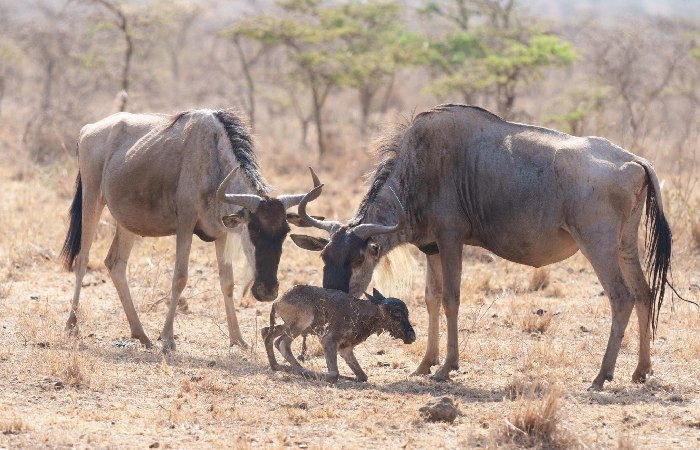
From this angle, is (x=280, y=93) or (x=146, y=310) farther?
(x=280, y=93)

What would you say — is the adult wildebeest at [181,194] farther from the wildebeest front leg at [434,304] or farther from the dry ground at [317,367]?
the wildebeest front leg at [434,304]

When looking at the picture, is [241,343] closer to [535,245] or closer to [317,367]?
[317,367]

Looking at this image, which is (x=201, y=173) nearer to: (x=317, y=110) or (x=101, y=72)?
(x=317, y=110)

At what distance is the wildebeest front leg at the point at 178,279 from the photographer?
25.0 ft

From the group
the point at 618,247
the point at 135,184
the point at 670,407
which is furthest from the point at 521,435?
the point at 135,184

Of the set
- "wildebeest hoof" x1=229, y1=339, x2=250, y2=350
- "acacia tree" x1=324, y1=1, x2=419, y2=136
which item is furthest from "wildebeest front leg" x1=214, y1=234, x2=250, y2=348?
"acacia tree" x1=324, y1=1, x2=419, y2=136

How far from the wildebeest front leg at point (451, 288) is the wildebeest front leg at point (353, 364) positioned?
0.50m

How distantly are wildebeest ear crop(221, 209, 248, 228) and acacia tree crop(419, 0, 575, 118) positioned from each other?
823 cm

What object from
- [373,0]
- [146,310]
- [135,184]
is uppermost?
[373,0]

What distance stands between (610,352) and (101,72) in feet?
58.0

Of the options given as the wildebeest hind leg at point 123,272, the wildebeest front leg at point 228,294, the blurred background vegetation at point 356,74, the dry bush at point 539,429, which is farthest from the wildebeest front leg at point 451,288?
the blurred background vegetation at point 356,74

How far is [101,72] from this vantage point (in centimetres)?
2231

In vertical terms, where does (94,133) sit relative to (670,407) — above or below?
above

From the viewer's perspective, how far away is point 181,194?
7730mm
